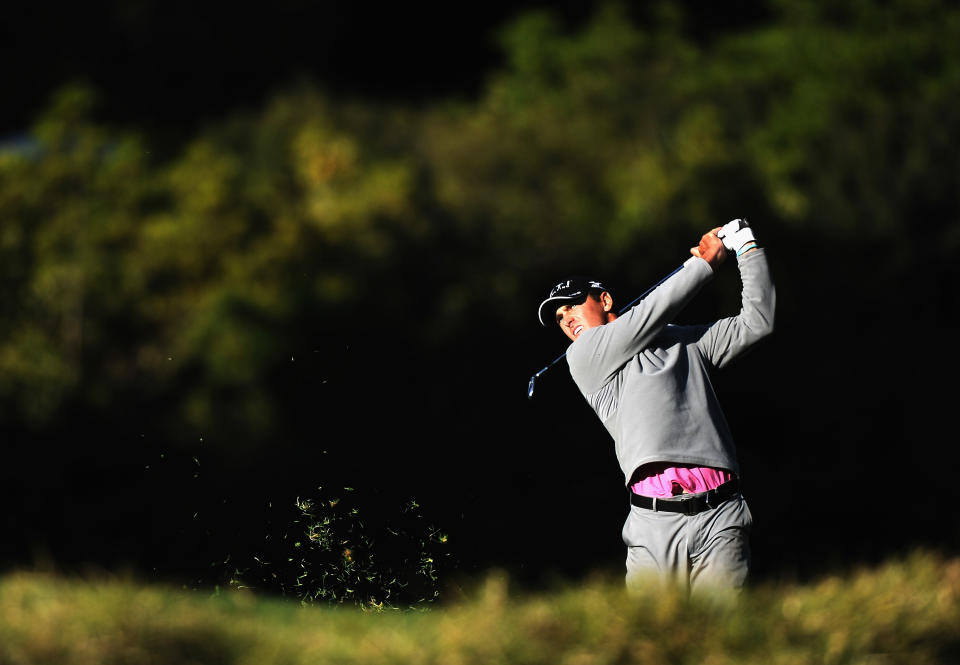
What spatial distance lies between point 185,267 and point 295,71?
1014 centimetres

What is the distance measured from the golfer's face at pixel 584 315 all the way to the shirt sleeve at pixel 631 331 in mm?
156

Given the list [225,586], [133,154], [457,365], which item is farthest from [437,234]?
[225,586]

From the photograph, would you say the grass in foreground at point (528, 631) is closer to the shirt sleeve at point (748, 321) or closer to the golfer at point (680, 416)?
the golfer at point (680, 416)

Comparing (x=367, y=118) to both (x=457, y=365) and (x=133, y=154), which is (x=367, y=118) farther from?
(x=457, y=365)

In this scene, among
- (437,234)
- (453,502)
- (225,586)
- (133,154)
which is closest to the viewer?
(225,586)

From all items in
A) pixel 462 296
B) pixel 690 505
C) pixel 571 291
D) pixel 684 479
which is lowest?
pixel 690 505

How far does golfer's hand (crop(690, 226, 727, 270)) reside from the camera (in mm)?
5223

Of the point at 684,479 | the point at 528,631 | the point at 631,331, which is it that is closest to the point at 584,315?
the point at 631,331

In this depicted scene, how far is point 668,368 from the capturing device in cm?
522

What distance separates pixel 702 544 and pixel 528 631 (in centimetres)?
185

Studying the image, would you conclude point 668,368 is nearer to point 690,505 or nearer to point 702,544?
point 690,505

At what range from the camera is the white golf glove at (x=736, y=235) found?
5219mm

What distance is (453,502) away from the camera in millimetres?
14086

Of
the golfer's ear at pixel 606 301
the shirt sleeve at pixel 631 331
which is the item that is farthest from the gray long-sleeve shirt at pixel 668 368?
the golfer's ear at pixel 606 301
